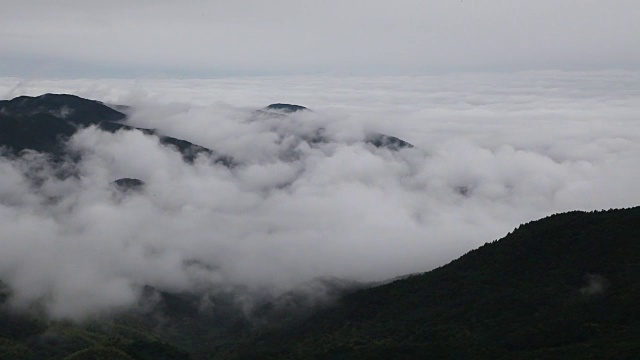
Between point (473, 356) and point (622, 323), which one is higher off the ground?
point (622, 323)

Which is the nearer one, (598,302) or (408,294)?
(598,302)

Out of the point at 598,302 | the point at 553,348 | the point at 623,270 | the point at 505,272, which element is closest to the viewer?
the point at 553,348

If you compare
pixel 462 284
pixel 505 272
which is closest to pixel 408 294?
pixel 462 284

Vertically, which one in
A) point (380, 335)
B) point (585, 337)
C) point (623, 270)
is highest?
point (623, 270)

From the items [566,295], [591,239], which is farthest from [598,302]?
[591,239]

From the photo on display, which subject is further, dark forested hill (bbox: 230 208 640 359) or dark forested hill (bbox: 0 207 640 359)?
dark forested hill (bbox: 0 207 640 359)

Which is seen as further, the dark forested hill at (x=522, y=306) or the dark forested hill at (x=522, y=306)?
the dark forested hill at (x=522, y=306)

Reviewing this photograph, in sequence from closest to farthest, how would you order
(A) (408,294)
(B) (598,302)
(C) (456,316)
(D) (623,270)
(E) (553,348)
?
1. (E) (553,348)
2. (B) (598,302)
3. (D) (623,270)
4. (C) (456,316)
5. (A) (408,294)

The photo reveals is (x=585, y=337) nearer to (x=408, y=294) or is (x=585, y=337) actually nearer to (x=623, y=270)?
(x=623, y=270)
